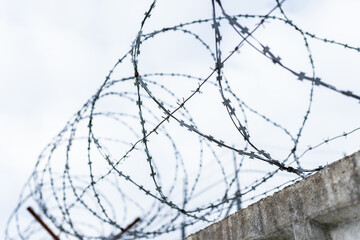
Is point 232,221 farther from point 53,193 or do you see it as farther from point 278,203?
point 53,193

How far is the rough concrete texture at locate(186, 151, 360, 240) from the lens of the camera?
162 inches

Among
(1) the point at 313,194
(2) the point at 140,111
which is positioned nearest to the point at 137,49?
(2) the point at 140,111

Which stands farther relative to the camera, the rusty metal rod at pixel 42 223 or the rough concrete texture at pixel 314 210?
the rusty metal rod at pixel 42 223

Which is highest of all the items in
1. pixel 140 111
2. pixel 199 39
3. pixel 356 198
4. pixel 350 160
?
pixel 199 39

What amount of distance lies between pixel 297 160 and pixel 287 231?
0.60 meters

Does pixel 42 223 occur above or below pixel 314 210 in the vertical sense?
above

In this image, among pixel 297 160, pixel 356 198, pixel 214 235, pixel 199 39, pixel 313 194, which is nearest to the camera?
pixel 356 198

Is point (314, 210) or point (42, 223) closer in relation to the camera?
point (314, 210)

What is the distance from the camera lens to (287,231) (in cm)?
449

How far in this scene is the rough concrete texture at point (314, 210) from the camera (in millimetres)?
4109

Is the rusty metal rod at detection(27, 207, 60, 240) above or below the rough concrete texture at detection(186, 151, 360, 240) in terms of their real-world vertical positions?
above

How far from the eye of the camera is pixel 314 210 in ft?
14.0

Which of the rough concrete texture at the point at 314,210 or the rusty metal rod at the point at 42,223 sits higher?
the rusty metal rod at the point at 42,223

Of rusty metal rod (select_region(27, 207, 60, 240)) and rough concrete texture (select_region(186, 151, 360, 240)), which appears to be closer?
rough concrete texture (select_region(186, 151, 360, 240))
